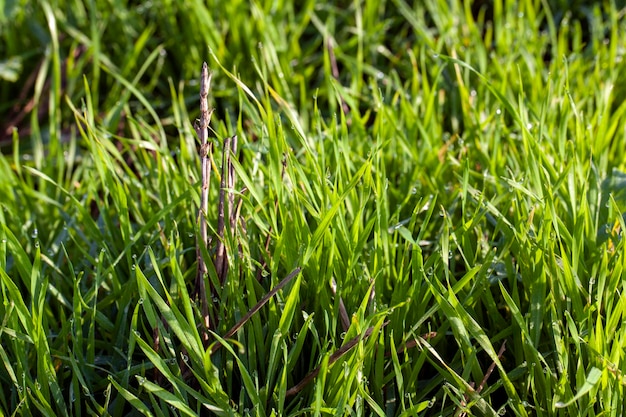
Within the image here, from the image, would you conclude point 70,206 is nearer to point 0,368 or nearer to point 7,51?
point 0,368

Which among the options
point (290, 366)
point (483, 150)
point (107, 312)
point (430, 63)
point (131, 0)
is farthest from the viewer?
point (131, 0)

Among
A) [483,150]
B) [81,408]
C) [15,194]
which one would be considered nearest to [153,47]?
[15,194]

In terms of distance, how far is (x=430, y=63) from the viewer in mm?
1767

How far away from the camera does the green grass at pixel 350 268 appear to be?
1.00 meters

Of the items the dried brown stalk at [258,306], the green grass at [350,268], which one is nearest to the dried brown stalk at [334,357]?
the green grass at [350,268]

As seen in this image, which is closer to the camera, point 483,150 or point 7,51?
point 483,150

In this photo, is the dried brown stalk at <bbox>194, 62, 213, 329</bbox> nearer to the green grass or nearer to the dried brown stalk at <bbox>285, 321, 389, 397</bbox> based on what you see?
the green grass

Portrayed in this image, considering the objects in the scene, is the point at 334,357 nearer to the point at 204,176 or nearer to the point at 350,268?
the point at 350,268

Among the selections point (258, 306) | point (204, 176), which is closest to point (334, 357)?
point (258, 306)

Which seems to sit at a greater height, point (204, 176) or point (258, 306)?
point (204, 176)

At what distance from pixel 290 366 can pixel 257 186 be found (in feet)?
1.15

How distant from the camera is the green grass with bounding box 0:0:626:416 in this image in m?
1.00

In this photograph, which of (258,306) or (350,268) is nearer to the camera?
(258,306)

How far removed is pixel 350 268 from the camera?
1.08 m
